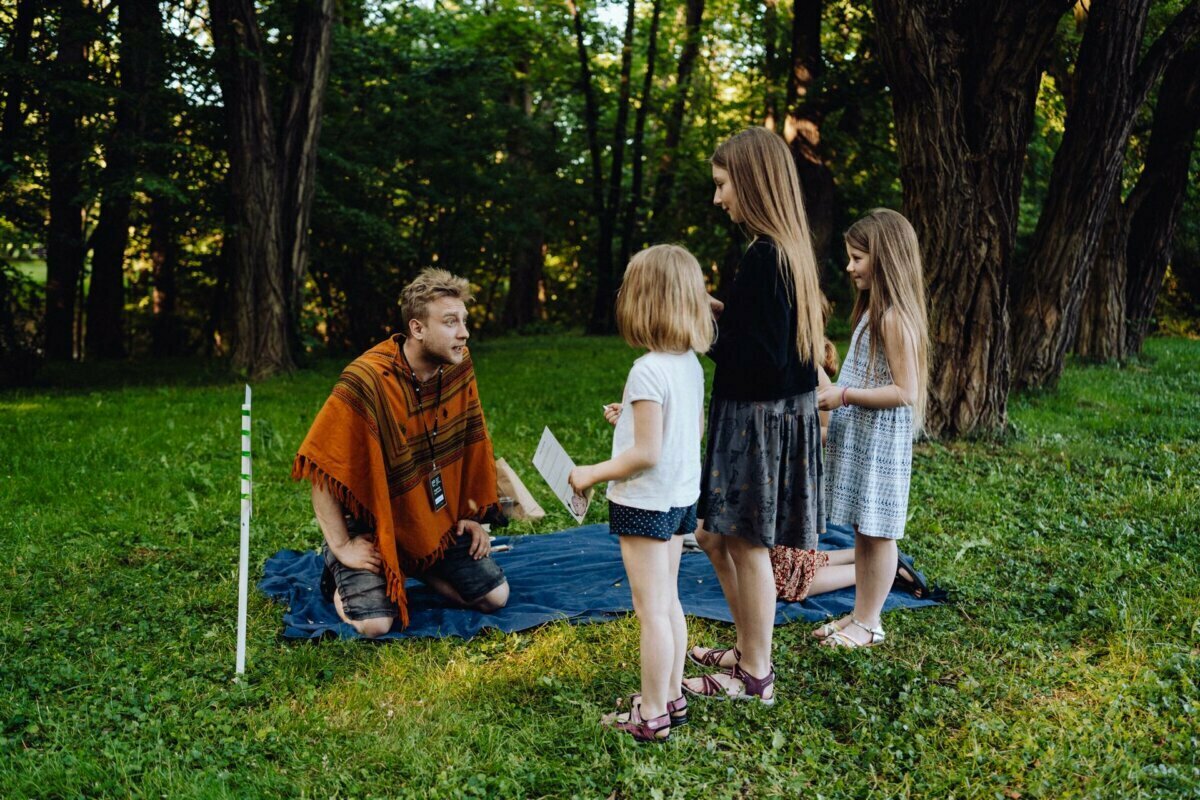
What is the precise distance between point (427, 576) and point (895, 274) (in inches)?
105

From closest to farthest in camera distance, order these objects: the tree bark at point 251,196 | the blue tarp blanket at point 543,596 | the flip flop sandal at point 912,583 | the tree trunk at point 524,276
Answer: the blue tarp blanket at point 543,596, the flip flop sandal at point 912,583, the tree bark at point 251,196, the tree trunk at point 524,276

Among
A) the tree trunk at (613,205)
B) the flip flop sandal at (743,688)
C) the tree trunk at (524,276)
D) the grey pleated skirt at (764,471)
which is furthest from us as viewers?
the tree trunk at (524,276)

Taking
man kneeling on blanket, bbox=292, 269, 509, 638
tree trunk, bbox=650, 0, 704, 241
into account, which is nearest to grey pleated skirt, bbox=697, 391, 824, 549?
man kneeling on blanket, bbox=292, 269, 509, 638

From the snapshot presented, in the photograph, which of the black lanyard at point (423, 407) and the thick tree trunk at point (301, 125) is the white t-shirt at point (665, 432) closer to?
the black lanyard at point (423, 407)

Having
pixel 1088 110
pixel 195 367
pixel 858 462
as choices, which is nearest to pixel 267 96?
pixel 195 367

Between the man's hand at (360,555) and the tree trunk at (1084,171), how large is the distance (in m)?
8.40

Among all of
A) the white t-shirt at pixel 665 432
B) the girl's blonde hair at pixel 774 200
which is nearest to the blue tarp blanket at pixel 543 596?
the white t-shirt at pixel 665 432

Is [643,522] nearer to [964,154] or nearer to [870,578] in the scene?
[870,578]


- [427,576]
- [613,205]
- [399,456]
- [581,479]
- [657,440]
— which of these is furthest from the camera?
[613,205]


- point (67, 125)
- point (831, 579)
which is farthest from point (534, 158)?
point (831, 579)

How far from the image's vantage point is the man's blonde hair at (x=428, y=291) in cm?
423

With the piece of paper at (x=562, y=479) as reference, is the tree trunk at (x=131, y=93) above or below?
above

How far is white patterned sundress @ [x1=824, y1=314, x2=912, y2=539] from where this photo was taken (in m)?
4.10

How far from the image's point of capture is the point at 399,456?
4.43m
